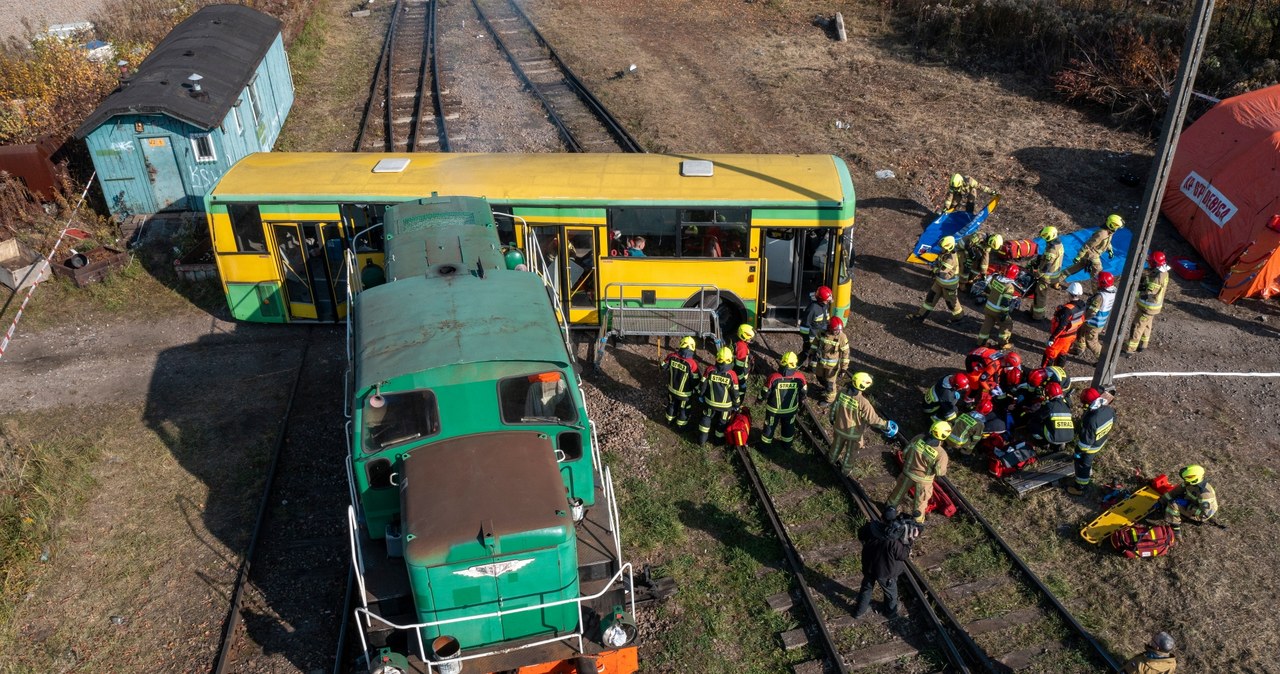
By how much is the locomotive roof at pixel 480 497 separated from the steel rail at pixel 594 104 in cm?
1486

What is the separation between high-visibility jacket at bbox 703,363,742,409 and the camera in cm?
1234

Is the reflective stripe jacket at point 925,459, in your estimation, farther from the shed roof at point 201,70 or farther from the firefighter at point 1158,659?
the shed roof at point 201,70

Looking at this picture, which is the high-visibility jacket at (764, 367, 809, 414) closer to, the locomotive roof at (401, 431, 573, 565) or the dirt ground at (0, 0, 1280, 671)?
the dirt ground at (0, 0, 1280, 671)

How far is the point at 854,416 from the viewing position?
39.1 feet

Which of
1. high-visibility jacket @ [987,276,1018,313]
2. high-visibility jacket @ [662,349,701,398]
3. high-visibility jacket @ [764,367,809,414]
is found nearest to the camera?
high-visibility jacket @ [764,367,809,414]

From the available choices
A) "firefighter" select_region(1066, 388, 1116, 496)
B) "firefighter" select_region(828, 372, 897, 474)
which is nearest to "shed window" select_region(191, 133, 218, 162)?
"firefighter" select_region(828, 372, 897, 474)

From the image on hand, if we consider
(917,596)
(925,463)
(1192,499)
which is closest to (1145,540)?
(1192,499)

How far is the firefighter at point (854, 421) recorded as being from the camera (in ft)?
39.0

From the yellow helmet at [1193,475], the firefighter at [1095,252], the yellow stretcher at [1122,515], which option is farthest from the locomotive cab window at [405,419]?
the firefighter at [1095,252]

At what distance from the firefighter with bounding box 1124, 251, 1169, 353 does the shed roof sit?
17584 mm

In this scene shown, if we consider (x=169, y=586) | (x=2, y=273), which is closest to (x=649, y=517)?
(x=169, y=586)

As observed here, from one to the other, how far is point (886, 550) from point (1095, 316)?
756 centimetres

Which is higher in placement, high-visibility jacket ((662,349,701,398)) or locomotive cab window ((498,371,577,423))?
locomotive cab window ((498,371,577,423))

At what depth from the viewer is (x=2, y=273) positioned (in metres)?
16.8
